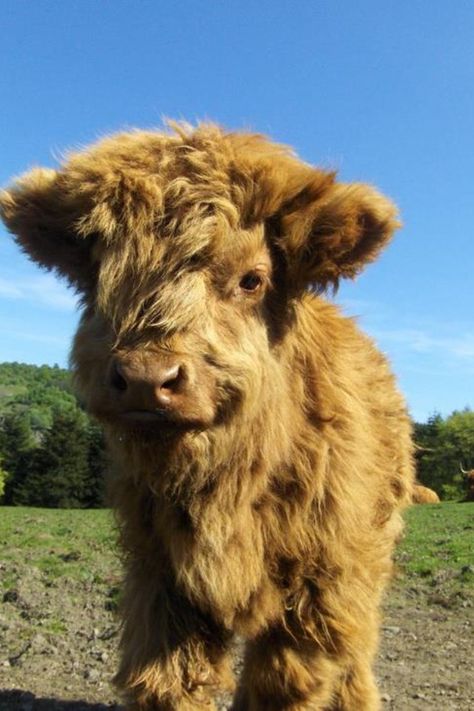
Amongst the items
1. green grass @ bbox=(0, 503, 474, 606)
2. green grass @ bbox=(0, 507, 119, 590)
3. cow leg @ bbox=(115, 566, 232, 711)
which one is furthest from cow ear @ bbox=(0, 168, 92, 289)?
green grass @ bbox=(0, 507, 119, 590)

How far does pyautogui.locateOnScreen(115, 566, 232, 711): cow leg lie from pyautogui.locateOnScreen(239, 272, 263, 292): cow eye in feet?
4.46

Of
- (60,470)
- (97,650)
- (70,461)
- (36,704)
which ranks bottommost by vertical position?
(36,704)

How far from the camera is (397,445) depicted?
5.31 m

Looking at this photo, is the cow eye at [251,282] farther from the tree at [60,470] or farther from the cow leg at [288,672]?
the tree at [60,470]

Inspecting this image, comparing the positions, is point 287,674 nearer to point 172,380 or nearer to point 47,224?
point 172,380

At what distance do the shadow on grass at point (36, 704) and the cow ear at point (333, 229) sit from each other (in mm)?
2728

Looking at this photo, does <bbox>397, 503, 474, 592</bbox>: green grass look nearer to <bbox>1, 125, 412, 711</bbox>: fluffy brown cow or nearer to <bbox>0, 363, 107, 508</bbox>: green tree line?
<bbox>1, 125, 412, 711</bbox>: fluffy brown cow

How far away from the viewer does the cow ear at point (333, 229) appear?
11.4ft

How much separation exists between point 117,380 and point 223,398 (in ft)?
1.59

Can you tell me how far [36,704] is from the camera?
4578mm

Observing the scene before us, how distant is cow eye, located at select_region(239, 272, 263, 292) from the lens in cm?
340

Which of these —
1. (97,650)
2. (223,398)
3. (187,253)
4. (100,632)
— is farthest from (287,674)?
(100,632)

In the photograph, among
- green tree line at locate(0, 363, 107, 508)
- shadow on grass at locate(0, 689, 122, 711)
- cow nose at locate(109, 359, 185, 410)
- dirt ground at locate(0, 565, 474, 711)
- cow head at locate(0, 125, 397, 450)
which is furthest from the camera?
green tree line at locate(0, 363, 107, 508)

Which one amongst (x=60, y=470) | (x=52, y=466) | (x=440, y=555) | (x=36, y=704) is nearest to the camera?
(x=36, y=704)
